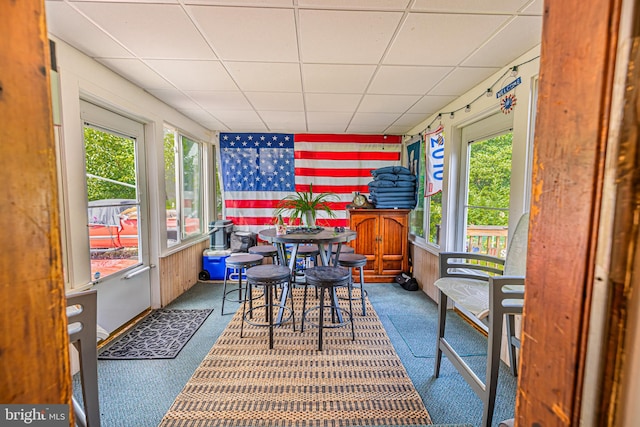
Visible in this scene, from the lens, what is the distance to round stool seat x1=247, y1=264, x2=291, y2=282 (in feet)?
7.79

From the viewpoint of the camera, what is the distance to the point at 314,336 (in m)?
2.69

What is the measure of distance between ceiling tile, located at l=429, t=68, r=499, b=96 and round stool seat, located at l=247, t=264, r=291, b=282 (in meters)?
2.32

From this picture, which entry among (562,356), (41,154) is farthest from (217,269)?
(562,356)

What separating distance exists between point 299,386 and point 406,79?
8.92ft

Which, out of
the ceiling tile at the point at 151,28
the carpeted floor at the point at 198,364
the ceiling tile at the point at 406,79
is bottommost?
the carpeted floor at the point at 198,364

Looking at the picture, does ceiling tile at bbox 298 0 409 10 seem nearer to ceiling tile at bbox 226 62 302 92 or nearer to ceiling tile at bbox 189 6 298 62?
ceiling tile at bbox 189 6 298 62

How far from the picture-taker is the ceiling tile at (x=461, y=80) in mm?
2400

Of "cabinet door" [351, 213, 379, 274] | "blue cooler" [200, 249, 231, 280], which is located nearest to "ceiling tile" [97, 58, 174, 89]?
"blue cooler" [200, 249, 231, 280]

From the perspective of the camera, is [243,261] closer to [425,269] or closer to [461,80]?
[425,269]

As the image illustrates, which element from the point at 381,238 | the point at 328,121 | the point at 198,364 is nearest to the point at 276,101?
the point at 328,121

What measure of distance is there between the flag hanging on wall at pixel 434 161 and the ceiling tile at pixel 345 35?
169 cm

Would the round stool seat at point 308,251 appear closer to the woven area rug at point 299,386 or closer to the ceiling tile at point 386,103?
the woven area rug at point 299,386

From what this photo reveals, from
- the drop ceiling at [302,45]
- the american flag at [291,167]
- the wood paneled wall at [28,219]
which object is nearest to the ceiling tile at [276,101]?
the drop ceiling at [302,45]

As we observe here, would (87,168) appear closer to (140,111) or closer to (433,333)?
(140,111)
